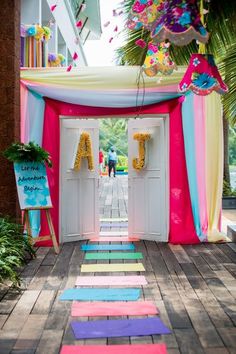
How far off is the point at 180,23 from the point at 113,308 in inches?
86.7

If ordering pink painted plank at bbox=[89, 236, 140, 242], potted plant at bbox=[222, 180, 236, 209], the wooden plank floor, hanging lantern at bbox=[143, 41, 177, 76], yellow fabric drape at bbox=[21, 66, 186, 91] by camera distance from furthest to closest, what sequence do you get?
potted plant at bbox=[222, 180, 236, 209] → pink painted plank at bbox=[89, 236, 140, 242] → yellow fabric drape at bbox=[21, 66, 186, 91] → hanging lantern at bbox=[143, 41, 177, 76] → the wooden plank floor

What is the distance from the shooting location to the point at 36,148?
18.8 feet

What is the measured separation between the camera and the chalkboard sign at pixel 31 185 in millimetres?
5691

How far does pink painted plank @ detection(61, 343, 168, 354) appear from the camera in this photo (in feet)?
9.54

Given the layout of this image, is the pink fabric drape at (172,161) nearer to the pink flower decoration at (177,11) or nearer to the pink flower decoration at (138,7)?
the pink flower decoration at (138,7)

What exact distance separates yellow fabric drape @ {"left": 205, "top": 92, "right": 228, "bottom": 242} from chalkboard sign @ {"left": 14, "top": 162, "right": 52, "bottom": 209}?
2.30m

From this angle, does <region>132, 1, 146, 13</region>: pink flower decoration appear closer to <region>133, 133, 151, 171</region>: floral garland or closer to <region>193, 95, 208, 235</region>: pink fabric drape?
<region>193, 95, 208, 235</region>: pink fabric drape

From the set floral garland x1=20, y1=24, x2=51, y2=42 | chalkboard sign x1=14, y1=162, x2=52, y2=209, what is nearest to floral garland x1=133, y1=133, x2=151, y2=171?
chalkboard sign x1=14, y1=162, x2=52, y2=209

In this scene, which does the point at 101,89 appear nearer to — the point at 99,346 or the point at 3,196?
the point at 3,196

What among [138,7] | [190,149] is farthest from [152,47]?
[190,149]

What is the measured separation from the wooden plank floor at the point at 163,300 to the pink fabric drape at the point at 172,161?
378mm

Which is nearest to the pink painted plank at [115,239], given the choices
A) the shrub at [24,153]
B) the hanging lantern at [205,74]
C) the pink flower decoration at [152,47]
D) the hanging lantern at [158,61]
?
the shrub at [24,153]

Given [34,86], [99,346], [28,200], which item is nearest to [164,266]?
[28,200]

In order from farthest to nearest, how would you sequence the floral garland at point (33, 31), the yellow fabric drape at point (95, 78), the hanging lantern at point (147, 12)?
the yellow fabric drape at point (95, 78) → the floral garland at point (33, 31) → the hanging lantern at point (147, 12)
